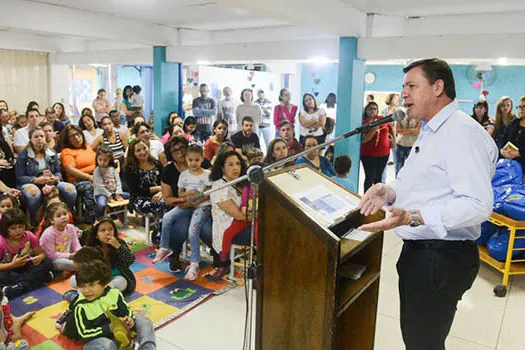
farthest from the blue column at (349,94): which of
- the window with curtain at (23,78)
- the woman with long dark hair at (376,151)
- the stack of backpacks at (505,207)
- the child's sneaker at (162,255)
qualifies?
the window with curtain at (23,78)

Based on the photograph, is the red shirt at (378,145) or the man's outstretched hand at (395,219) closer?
the man's outstretched hand at (395,219)

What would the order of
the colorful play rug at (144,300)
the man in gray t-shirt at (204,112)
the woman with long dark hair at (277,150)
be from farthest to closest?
the man in gray t-shirt at (204,112)
the woman with long dark hair at (277,150)
the colorful play rug at (144,300)

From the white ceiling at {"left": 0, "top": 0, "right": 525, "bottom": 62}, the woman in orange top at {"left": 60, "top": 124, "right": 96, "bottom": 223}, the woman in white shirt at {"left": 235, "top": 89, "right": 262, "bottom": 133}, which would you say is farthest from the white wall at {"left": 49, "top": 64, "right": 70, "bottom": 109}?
the woman in orange top at {"left": 60, "top": 124, "right": 96, "bottom": 223}

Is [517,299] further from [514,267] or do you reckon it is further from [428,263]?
[428,263]

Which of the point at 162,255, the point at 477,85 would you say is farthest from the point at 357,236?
the point at 477,85

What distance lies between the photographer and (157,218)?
455 cm

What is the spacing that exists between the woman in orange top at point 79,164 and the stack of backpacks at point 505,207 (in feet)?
13.3

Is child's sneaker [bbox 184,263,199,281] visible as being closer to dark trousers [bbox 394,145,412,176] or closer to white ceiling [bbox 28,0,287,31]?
white ceiling [bbox 28,0,287,31]

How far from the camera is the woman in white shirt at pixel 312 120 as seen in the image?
693 cm

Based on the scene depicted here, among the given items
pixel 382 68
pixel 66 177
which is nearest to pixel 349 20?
pixel 66 177

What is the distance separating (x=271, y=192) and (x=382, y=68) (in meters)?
10.4

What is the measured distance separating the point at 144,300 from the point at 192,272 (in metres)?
0.51

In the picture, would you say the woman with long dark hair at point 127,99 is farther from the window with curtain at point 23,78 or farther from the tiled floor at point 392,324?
the tiled floor at point 392,324

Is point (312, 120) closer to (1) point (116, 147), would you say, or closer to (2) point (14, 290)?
(1) point (116, 147)
